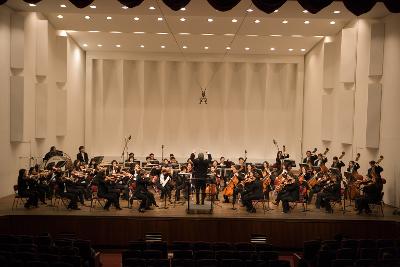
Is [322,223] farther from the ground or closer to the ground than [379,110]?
closer to the ground

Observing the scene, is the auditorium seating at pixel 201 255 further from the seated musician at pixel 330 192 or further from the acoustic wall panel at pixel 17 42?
the acoustic wall panel at pixel 17 42

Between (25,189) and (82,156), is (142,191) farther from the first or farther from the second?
(82,156)

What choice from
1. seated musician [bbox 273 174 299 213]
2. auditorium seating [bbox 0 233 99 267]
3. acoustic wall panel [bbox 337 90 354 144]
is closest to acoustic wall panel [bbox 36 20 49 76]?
auditorium seating [bbox 0 233 99 267]

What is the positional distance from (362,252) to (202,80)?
58.1ft

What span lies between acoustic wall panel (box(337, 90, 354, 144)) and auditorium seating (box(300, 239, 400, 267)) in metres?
8.54

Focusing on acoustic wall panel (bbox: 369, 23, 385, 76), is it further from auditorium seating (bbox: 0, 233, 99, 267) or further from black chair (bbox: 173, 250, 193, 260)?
auditorium seating (bbox: 0, 233, 99, 267)

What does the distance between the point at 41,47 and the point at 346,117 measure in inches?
471

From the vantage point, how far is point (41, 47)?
16.6m

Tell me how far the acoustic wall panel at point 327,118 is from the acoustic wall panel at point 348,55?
2739 mm

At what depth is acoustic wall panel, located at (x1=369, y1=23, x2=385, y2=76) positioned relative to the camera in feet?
50.4

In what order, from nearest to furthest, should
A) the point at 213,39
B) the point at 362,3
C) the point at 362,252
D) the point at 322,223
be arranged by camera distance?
the point at 362,252, the point at 362,3, the point at 322,223, the point at 213,39

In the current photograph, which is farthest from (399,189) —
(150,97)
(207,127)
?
(150,97)

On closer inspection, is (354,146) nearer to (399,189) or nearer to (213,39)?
(399,189)

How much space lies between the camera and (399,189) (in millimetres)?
14227
